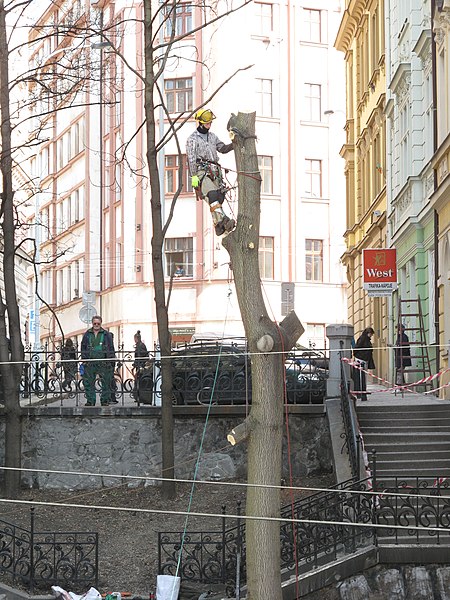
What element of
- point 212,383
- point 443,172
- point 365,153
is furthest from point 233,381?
point 365,153

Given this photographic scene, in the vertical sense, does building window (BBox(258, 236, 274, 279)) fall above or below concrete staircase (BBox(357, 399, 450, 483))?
above

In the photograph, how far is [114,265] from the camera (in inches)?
2250

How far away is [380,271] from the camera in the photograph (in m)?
29.4

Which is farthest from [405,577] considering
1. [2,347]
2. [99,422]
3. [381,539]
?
[2,347]

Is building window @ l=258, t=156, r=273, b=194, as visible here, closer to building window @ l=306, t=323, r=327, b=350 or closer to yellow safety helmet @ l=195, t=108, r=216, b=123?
building window @ l=306, t=323, r=327, b=350

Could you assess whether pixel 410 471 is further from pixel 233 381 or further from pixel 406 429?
pixel 233 381

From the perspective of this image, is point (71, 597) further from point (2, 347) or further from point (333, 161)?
point (333, 161)

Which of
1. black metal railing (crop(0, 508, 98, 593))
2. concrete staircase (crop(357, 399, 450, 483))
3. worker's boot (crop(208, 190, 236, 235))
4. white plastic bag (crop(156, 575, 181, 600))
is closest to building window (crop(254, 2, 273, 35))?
concrete staircase (crop(357, 399, 450, 483))

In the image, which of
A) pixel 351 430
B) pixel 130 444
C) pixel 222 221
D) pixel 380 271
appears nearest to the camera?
pixel 222 221

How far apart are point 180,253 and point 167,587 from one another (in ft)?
125

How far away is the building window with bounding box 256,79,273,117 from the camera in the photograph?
54219 mm

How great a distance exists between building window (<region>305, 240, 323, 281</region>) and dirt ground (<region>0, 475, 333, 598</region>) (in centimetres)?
3429

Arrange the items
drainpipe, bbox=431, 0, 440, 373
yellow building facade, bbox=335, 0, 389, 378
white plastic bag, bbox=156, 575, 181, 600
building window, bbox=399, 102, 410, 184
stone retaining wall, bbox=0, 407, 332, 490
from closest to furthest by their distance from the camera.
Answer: white plastic bag, bbox=156, 575, 181, 600, stone retaining wall, bbox=0, 407, 332, 490, drainpipe, bbox=431, 0, 440, 373, building window, bbox=399, 102, 410, 184, yellow building facade, bbox=335, 0, 389, 378

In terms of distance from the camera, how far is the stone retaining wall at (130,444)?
67.6 ft
